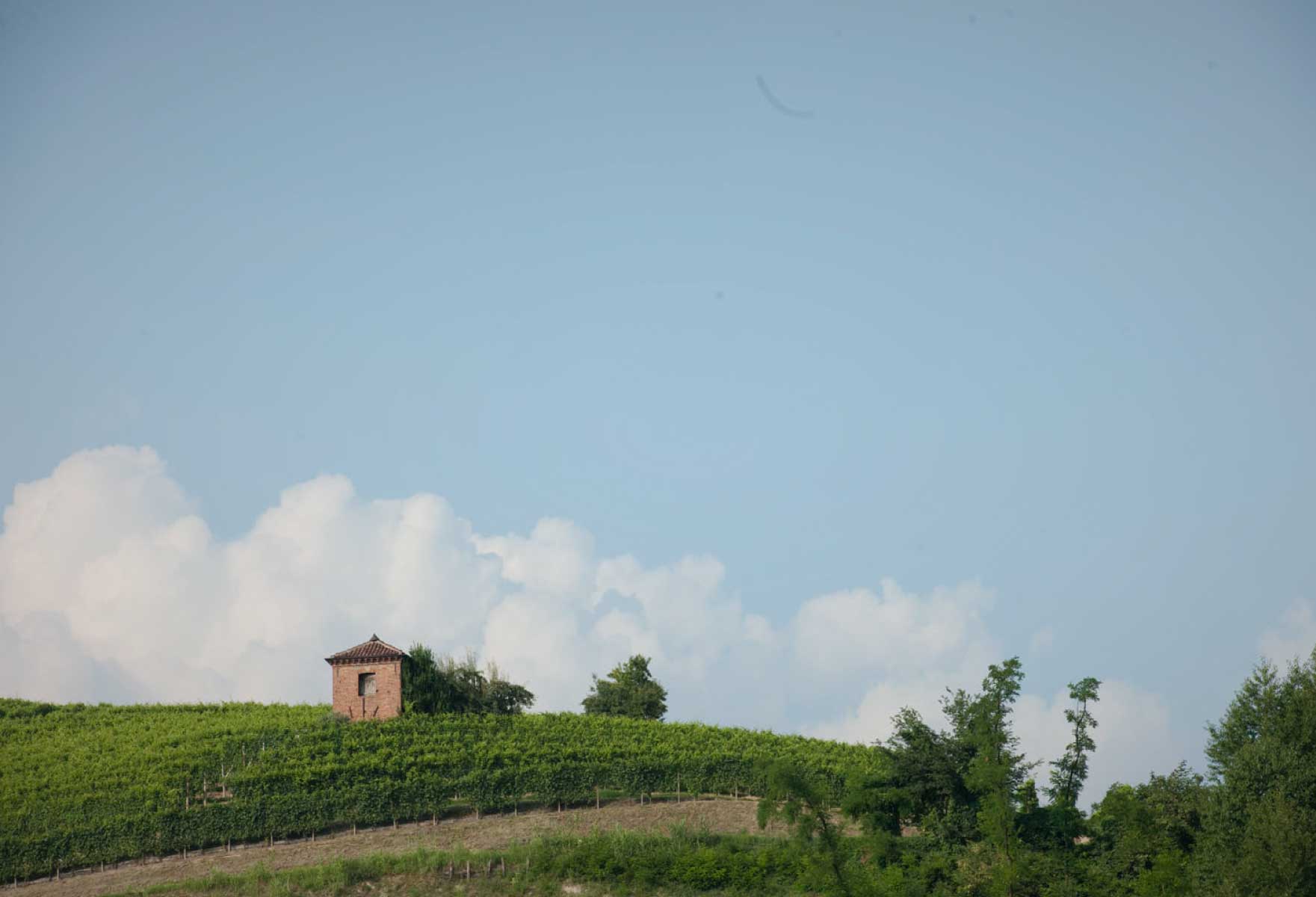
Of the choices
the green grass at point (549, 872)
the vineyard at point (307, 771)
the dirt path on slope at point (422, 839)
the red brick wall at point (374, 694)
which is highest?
the red brick wall at point (374, 694)

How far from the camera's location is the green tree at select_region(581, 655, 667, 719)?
216ft

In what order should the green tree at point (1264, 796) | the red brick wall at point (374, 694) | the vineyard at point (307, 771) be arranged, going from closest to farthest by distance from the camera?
the green tree at point (1264, 796)
the vineyard at point (307, 771)
the red brick wall at point (374, 694)

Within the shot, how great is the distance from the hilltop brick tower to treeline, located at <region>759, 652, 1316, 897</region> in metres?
17.2

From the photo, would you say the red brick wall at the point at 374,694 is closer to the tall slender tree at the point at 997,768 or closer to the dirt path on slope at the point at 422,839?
the dirt path on slope at the point at 422,839

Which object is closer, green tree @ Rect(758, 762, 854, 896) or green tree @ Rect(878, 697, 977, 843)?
green tree @ Rect(758, 762, 854, 896)

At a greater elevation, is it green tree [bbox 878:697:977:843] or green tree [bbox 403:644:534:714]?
green tree [bbox 403:644:534:714]

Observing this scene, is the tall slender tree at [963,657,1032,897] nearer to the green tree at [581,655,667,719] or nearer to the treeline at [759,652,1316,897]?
the treeline at [759,652,1316,897]

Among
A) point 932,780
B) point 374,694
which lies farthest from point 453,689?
point 932,780

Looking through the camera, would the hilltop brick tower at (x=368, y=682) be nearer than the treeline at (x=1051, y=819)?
No

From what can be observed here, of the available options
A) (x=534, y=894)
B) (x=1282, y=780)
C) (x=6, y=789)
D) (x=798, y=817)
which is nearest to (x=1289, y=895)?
(x=1282, y=780)

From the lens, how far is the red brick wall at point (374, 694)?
5397 centimetres

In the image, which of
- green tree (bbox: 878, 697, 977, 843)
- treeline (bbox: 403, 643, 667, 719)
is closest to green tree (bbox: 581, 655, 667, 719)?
treeline (bbox: 403, 643, 667, 719)

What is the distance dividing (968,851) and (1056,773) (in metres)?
12.3

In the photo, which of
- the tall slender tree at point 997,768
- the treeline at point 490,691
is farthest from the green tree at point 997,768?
the treeline at point 490,691
